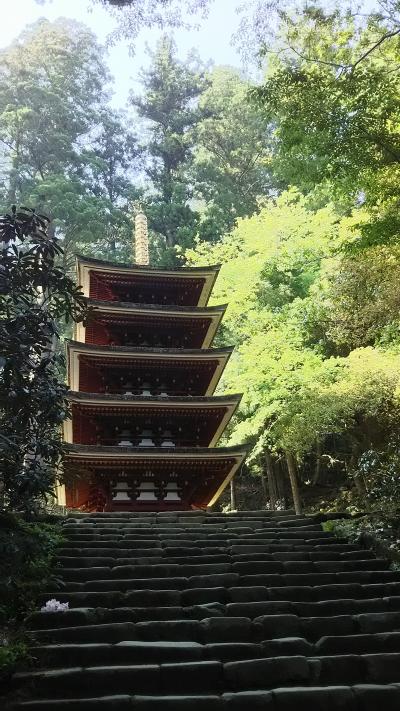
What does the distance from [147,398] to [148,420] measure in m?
0.82

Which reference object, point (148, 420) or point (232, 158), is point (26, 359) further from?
point (232, 158)

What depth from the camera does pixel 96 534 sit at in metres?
7.39

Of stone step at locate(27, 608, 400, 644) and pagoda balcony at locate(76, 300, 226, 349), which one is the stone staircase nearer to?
stone step at locate(27, 608, 400, 644)

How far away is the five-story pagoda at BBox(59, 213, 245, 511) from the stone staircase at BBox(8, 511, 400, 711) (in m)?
4.83

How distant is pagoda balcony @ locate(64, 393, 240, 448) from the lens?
1200 centimetres

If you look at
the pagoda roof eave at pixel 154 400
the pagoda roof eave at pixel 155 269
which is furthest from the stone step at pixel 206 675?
the pagoda roof eave at pixel 155 269

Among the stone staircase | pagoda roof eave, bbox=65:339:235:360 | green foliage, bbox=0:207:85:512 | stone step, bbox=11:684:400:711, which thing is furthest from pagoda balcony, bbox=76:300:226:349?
stone step, bbox=11:684:400:711

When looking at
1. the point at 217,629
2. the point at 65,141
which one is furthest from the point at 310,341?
the point at 65,141

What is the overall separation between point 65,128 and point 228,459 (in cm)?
2399

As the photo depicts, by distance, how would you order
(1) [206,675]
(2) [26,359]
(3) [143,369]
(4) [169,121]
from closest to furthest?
(1) [206,675] < (2) [26,359] < (3) [143,369] < (4) [169,121]

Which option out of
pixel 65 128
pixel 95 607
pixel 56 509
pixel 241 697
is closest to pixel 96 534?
pixel 95 607

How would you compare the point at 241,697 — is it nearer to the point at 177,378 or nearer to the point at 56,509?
the point at 177,378

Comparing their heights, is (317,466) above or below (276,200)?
below

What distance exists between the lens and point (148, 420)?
12695 mm
